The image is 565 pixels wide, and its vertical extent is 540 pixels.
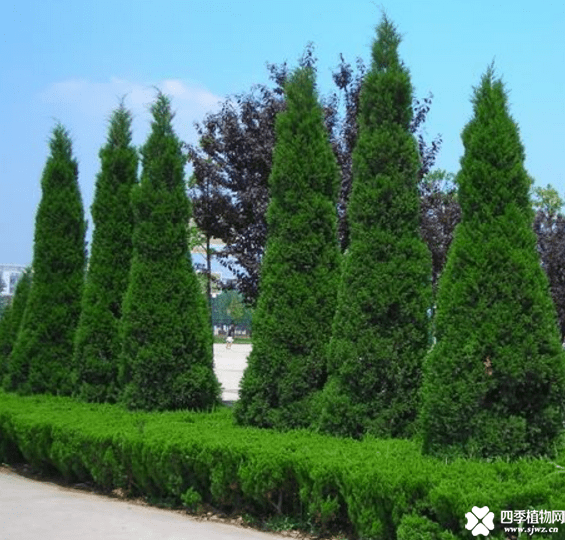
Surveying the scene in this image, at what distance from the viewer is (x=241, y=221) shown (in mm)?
15859

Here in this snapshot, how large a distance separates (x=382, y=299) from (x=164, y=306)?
360 cm

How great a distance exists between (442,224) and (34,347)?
8273 millimetres

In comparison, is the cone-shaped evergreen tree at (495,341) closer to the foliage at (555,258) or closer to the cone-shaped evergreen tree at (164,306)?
the cone-shaped evergreen tree at (164,306)

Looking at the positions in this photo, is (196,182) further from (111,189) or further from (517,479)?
(517,479)

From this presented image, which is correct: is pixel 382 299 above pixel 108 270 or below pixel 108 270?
below

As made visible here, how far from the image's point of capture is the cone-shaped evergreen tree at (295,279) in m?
9.19

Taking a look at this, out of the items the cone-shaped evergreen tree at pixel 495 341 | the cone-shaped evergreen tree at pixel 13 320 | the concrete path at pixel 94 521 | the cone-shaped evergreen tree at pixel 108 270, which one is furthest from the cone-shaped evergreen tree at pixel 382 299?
the cone-shaped evergreen tree at pixel 13 320

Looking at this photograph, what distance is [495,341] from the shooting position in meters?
6.76

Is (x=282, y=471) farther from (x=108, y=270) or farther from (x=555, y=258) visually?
(x=555, y=258)

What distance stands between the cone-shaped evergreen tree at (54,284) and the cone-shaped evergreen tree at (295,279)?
504cm

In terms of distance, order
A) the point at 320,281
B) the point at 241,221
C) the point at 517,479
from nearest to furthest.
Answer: the point at 517,479 → the point at 320,281 → the point at 241,221

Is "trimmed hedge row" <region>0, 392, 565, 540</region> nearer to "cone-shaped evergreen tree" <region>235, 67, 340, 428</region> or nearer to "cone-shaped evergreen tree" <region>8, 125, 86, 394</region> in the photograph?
"cone-shaped evergreen tree" <region>235, 67, 340, 428</region>

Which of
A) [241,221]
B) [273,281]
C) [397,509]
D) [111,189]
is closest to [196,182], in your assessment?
[241,221]

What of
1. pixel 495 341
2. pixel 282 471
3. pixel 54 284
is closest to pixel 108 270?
pixel 54 284
